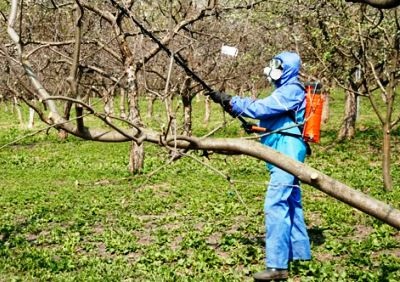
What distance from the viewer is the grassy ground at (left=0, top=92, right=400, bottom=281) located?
798 cm

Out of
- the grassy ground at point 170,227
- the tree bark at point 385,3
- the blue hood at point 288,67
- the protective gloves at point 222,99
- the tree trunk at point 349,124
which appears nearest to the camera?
the tree bark at point 385,3

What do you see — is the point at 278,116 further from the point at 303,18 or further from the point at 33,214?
the point at 303,18

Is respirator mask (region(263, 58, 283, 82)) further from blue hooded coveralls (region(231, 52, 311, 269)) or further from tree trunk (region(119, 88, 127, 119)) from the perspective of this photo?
tree trunk (region(119, 88, 127, 119))

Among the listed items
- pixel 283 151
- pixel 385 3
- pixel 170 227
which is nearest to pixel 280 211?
pixel 283 151

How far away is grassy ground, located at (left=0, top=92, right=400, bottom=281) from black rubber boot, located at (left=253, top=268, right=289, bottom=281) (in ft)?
1.06

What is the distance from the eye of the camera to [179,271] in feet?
26.6

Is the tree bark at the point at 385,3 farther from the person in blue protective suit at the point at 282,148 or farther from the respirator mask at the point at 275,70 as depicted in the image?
the respirator mask at the point at 275,70

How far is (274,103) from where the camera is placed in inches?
277

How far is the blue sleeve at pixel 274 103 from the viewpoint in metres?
6.61

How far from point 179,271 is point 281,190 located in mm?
1774

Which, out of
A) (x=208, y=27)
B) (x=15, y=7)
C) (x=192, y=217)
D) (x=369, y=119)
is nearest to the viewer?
(x=15, y=7)

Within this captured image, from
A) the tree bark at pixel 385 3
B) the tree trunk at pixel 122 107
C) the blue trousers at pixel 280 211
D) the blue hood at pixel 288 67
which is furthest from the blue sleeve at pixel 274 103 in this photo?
the tree bark at pixel 385 3

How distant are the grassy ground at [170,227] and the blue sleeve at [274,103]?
95 cm

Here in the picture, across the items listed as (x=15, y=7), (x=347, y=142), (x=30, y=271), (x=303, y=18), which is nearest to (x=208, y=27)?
(x=303, y=18)
